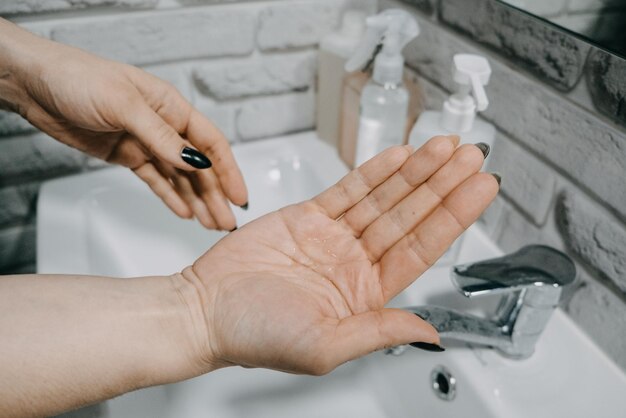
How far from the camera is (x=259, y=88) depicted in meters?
0.66

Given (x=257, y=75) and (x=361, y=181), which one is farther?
(x=257, y=75)

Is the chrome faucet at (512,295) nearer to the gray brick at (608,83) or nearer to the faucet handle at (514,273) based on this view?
the faucet handle at (514,273)

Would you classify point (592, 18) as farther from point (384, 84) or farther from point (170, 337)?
point (170, 337)

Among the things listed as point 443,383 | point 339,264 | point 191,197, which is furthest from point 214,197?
point 443,383

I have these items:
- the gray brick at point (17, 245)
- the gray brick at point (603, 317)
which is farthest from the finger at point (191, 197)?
the gray brick at point (603, 317)

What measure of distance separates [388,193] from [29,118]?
366 mm

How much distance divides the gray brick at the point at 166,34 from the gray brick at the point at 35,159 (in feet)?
0.40

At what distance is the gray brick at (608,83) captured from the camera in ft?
1.24

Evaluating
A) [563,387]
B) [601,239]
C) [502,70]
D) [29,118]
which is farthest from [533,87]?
[29,118]

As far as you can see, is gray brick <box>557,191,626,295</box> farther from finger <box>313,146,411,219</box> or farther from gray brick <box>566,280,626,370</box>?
finger <box>313,146,411,219</box>

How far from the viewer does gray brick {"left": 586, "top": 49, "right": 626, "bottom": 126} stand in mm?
379

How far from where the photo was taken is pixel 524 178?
490 mm

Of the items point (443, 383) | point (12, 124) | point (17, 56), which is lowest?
point (443, 383)

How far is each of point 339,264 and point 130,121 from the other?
22 cm
